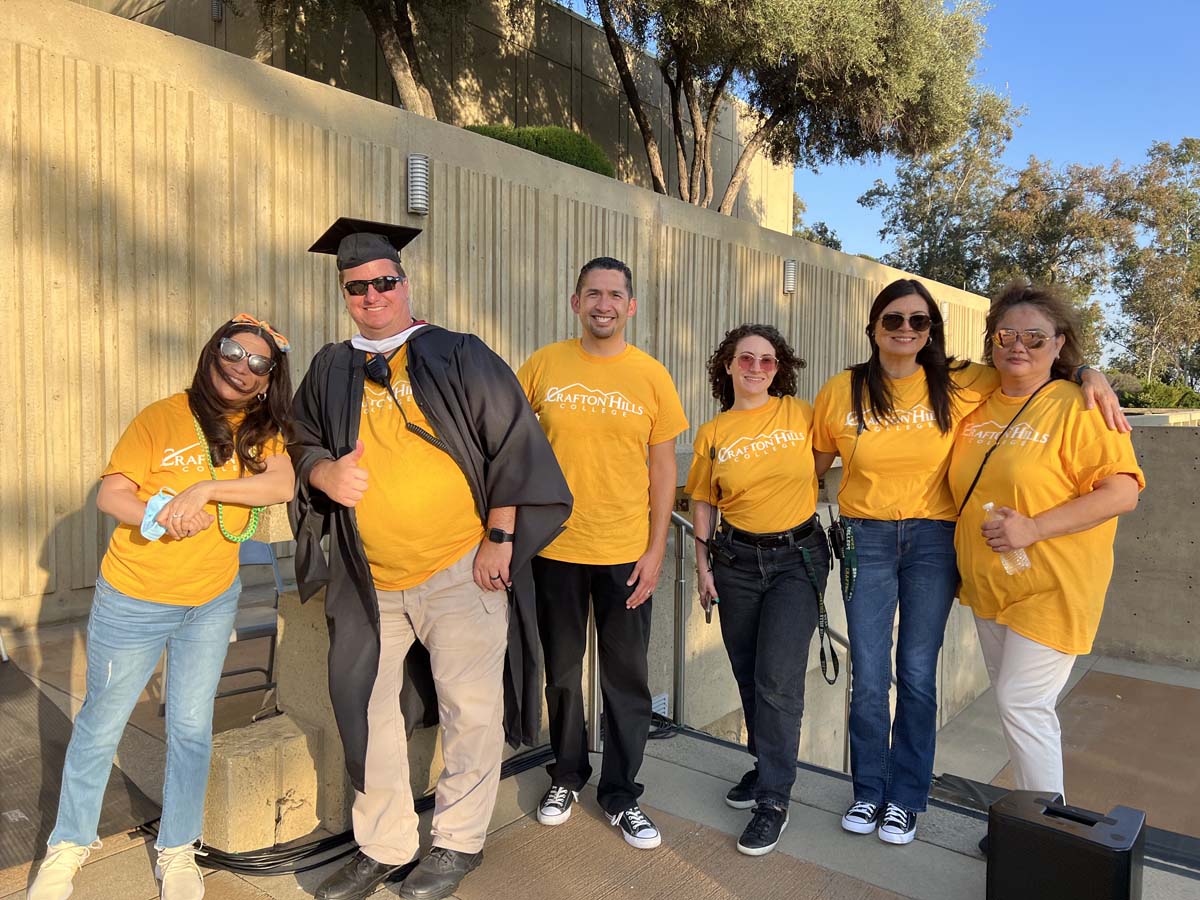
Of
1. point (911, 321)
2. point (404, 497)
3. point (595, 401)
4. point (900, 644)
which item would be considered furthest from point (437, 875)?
point (911, 321)

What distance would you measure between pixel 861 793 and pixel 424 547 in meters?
1.83

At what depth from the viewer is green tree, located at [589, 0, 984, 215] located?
43.8 feet

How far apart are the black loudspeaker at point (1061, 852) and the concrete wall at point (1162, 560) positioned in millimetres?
7416

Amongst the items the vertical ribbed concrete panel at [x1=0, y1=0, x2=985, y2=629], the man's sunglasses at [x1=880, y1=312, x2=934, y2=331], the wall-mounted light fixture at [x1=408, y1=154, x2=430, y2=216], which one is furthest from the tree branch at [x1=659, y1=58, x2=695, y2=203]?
the man's sunglasses at [x1=880, y1=312, x2=934, y2=331]

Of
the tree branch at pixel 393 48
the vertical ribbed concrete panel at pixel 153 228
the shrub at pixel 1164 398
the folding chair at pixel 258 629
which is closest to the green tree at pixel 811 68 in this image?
the tree branch at pixel 393 48

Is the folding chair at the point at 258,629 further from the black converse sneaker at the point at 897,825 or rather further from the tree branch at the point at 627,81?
the tree branch at the point at 627,81

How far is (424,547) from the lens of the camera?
260 centimetres

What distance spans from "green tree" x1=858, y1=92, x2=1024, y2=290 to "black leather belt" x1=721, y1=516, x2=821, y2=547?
33548 millimetres

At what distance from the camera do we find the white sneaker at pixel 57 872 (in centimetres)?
238

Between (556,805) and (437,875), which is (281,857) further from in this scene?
(556,805)

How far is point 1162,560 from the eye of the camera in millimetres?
8555

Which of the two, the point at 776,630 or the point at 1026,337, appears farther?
the point at 776,630

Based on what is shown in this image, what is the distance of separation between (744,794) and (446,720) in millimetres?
1270

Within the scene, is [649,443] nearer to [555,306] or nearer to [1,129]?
[1,129]
